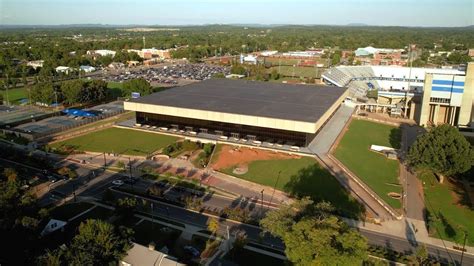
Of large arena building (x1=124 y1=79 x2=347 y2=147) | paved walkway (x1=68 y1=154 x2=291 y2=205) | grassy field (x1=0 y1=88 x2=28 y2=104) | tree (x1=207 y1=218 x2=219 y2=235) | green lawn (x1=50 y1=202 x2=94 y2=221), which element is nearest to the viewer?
tree (x1=207 y1=218 x2=219 y2=235)

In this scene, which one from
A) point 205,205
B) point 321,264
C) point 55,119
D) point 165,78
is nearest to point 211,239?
point 205,205

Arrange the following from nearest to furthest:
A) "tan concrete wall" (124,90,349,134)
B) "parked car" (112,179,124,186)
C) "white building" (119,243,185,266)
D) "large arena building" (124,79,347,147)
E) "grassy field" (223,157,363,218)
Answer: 1. "white building" (119,243,185,266)
2. "grassy field" (223,157,363,218)
3. "parked car" (112,179,124,186)
4. "tan concrete wall" (124,90,349,134)
5. "large arena building" (124,79,347,147)

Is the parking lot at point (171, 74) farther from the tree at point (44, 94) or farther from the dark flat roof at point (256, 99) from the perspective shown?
the dark flat roof at point (256, 99)

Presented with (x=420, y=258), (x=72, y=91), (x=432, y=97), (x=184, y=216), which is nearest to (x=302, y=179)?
(x=184, y=216)

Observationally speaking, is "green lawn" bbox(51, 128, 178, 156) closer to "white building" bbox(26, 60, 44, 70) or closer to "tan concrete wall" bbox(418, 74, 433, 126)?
"tan concrete wall" bbox(418, 74, 433, 126)

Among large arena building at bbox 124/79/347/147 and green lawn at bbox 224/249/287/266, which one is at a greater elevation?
large arena building at bbox 124/79/347/147

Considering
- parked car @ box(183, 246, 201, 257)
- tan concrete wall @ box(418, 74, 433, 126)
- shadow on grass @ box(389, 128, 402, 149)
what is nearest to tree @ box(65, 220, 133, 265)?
parked car @ box(183, 246, 201, 257)

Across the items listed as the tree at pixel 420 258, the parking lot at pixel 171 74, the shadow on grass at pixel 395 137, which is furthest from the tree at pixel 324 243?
the parking lot at pixel 171 74
